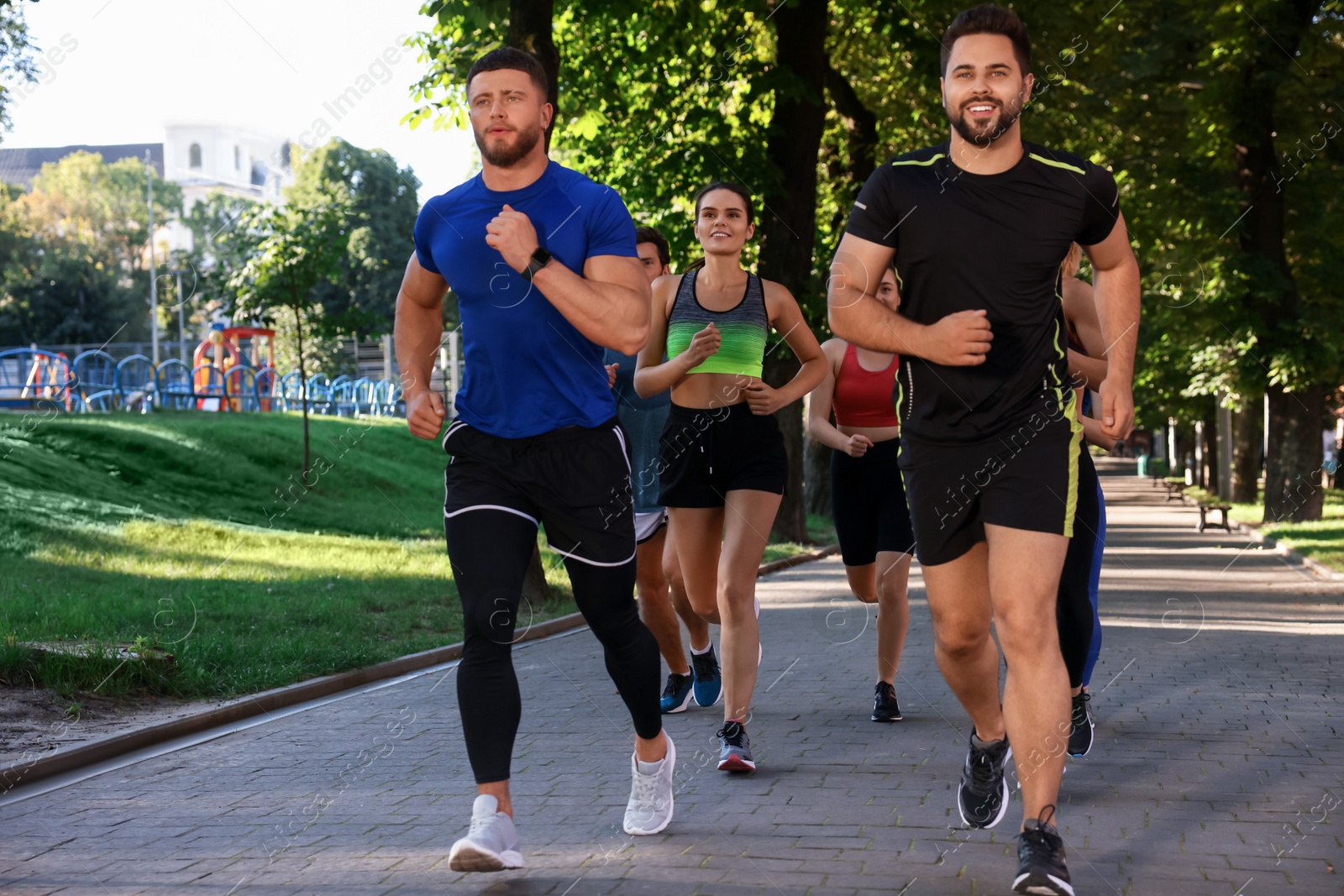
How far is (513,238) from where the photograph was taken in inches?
165

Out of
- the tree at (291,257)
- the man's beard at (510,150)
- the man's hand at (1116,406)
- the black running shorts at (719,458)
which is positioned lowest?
the black running shorts at (719,458)

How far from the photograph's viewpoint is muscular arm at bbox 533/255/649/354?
13.9 ft

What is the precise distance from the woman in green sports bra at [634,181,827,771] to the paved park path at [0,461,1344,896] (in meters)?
0.73

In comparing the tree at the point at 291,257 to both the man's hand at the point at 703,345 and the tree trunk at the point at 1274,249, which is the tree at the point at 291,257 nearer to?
the tree trunk at the point at 1274,249

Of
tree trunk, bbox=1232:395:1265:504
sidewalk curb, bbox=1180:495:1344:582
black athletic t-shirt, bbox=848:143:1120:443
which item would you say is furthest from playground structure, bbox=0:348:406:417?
black athletic t-shirt, bbox=848:143:1120:443

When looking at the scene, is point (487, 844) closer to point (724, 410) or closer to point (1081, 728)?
point (724, 410)

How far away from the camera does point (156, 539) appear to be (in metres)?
16.7

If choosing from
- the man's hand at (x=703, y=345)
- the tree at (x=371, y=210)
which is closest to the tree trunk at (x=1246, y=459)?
the man's hand at (x=703, y=345)

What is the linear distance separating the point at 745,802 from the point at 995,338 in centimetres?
199

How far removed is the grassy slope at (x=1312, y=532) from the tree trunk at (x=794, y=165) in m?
6.87

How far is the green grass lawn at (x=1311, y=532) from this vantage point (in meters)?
19.5

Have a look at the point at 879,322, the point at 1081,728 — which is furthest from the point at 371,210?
the point at 879,322

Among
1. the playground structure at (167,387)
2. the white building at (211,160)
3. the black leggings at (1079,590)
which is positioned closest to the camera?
the black leggings at (1079,590)

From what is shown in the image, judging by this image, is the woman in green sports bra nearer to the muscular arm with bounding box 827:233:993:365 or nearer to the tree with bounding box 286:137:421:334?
the muscular arm with bounding box 827:233:993:365
